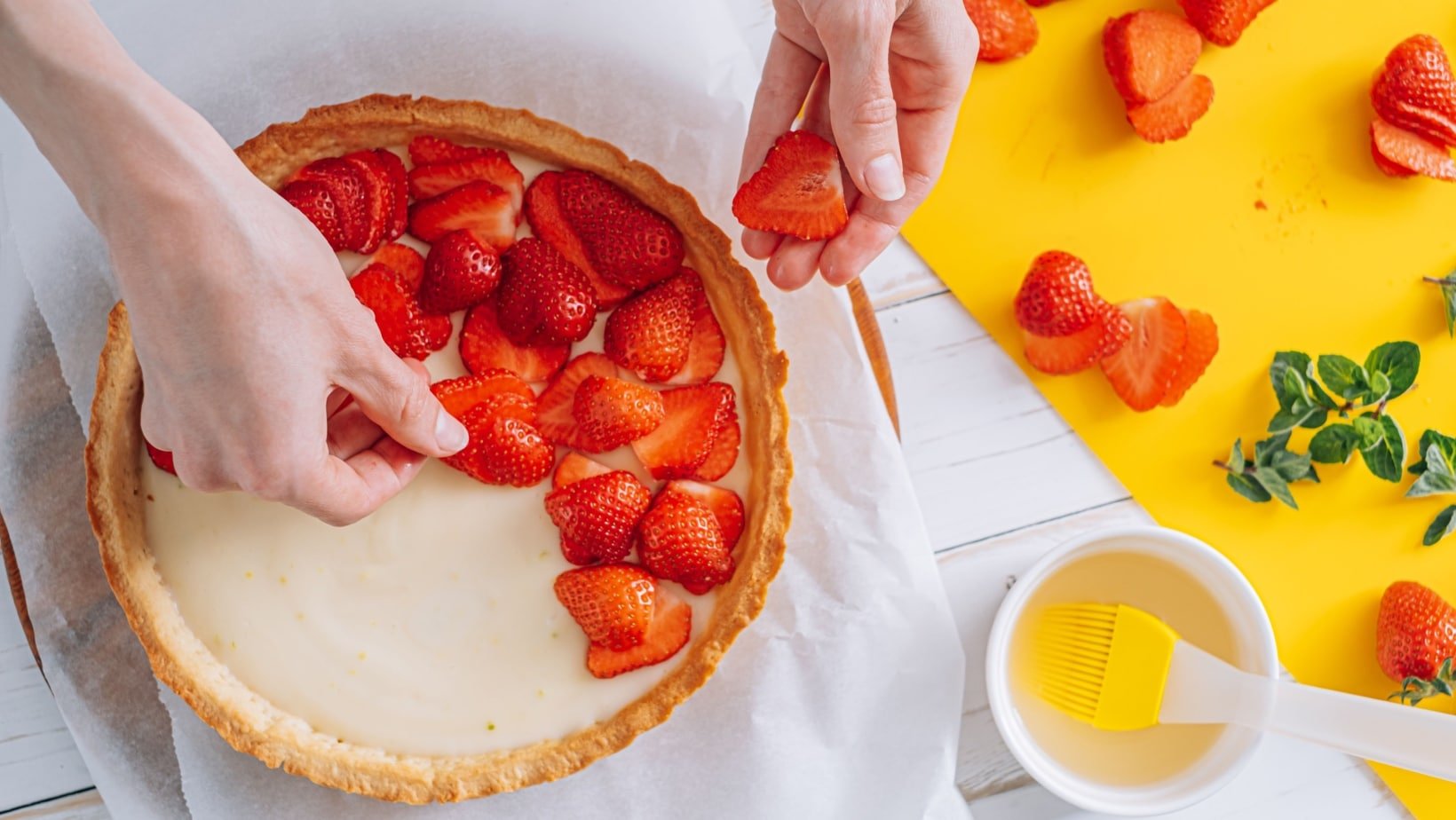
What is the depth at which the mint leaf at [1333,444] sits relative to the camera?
8.06 feet

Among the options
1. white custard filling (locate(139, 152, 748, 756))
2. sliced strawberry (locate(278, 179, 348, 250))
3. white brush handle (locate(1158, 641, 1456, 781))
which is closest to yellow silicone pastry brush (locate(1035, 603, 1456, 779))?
white brush handle (locate(1158, 641, 1456, 781))

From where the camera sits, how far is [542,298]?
6.77ft

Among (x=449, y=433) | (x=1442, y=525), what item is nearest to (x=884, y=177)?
(x=449, y=433)

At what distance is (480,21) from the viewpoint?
2.32 m

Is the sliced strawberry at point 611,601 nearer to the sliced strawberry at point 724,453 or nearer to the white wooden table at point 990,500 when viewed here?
the sliced strawberry at point 724,453

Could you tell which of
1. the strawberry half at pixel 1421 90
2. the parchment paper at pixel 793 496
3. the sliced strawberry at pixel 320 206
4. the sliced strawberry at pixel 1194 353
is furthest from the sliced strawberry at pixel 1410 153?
the sliced strawberry at pixel 320 206

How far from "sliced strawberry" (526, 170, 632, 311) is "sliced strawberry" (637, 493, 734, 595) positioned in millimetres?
401

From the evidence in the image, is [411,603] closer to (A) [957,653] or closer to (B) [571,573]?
(B) [571,573]

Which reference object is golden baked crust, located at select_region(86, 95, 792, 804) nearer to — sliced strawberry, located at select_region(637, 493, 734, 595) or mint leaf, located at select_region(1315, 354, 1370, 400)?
sliced strawberry, located at select_region(637, 493, 734, 595)

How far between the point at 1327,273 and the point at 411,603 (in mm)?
2077

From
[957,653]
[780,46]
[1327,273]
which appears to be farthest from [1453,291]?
[780,46]

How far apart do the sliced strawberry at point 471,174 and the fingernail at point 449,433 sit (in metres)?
0.48

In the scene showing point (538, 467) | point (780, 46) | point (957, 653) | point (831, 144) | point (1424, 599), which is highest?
point (780, 46)

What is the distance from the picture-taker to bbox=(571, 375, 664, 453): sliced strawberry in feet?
6.72
